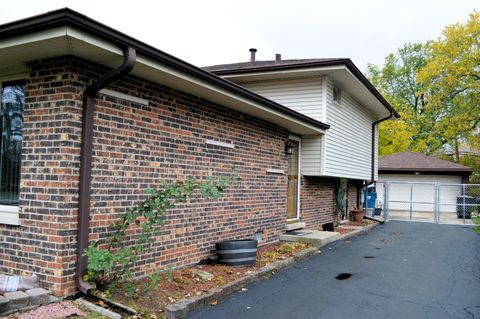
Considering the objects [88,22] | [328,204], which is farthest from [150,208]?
[328,204]

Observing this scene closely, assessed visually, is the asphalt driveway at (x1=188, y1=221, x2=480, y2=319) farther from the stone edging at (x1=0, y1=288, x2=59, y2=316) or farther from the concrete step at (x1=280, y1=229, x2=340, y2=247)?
the stone edging at (x1=0, y1=288, x2=59, y2=316)

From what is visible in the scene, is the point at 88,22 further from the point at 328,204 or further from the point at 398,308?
the point at 328,204

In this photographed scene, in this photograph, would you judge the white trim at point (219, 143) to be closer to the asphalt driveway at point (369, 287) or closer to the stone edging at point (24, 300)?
the asphalt driveway at point (369, 287)

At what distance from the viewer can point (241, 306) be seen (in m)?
5.15

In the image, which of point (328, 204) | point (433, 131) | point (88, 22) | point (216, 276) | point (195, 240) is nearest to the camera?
point (88, 22)

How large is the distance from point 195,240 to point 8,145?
9.81ft

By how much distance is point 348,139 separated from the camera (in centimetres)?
1279

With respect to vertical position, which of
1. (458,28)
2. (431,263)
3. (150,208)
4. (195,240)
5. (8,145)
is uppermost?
(458,28)

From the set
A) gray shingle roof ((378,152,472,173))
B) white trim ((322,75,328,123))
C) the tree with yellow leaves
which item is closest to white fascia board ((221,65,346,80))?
white trim ((322,75,328,123))

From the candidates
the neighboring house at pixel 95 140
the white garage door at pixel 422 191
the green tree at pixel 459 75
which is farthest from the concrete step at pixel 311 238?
the green tree at pixel 459 75

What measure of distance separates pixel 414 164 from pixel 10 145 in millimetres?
22638

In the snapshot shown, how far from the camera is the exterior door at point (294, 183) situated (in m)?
10.7

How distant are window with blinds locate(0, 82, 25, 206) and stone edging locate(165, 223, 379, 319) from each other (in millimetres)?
2274

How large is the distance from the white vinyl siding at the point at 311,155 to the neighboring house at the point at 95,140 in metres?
3.49
